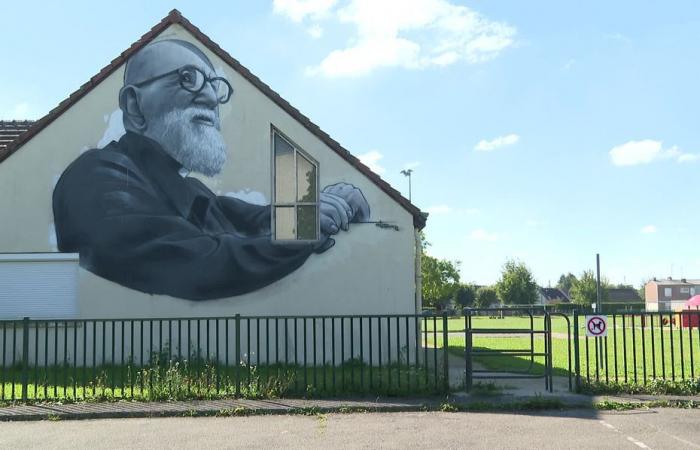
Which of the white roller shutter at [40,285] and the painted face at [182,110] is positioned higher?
the painted face at [182,110]

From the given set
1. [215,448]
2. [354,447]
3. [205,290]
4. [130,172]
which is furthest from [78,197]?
[354,447]

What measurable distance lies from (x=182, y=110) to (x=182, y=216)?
2.37 m

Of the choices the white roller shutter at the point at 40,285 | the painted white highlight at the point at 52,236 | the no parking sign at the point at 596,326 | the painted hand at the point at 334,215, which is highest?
the painted hand at the point at 334,215

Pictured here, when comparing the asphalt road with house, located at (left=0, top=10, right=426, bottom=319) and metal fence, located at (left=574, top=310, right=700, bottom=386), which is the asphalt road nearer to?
metal fence, located at (left=574, top=310, right=700, bottom=386)

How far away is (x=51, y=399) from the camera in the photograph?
984 centimetres

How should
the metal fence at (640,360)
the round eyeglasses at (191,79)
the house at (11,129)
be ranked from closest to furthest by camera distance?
1. the metal fence at (640,360)
2. the round eyeglasses at (191,79)
3. the house at (11,129)

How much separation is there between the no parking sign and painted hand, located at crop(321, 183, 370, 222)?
17.9ft

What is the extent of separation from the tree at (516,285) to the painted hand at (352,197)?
68.3m

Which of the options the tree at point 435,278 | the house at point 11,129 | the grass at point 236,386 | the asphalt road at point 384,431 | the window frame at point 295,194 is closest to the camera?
the asphalt road at point 384,431

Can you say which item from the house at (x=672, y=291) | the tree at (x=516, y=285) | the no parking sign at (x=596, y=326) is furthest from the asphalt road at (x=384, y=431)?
the house at (x=672, y=291)

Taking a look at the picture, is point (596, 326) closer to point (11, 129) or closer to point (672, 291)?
point (11, 129)

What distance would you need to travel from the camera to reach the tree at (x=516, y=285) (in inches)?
3142

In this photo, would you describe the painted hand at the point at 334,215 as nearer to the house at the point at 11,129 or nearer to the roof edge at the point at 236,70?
the roof edge at the point at 236,70

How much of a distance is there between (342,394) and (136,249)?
6.55 metres
